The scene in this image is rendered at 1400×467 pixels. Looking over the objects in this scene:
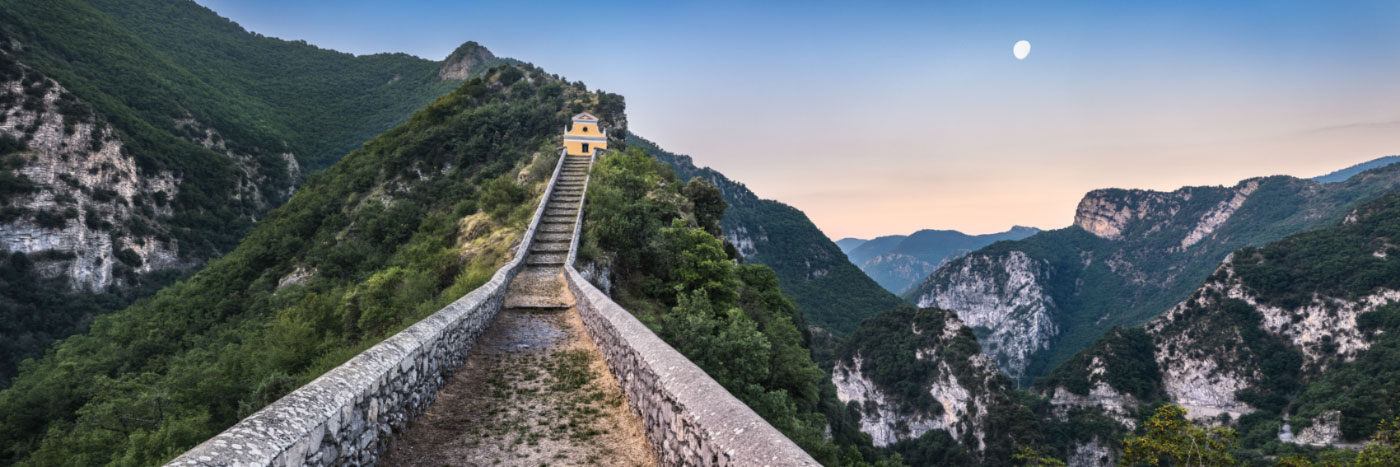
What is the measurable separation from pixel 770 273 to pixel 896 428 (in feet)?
248

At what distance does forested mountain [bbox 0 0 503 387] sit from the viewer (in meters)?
60.0

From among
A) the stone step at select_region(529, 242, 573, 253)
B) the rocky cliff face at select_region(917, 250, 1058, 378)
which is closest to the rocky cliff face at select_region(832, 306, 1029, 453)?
the stone step at select_region(529, 242, 573, 253)

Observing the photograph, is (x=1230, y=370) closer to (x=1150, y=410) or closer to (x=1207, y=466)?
(x=1150, y=410)

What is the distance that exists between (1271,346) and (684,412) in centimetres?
11987

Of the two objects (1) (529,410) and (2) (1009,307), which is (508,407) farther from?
(2) (1009,307)

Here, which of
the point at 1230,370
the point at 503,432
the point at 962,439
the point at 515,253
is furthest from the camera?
the point at 1230,370

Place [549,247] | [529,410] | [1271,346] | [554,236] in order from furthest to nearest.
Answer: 1. [1271,346]
2. [554,236]
3. [549,247]
4. [529,410]

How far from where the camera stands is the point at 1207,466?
12.7 meters

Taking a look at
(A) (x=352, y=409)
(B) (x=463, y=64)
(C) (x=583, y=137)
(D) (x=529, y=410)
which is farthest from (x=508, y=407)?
(B) (x=463, y=64)

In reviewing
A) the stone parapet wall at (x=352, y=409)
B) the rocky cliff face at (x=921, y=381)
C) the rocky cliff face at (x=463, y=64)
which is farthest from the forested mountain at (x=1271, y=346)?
the rocky cliff face at (x=463, y=64)

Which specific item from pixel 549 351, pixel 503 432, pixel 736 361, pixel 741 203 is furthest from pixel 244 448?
pixel 741 203

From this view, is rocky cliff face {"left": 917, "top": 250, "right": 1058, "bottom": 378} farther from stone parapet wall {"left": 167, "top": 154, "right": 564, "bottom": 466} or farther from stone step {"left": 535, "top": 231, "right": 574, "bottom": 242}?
stone parapet wall {"left": 167, "top": 154, "right": 564, "bottom": 466}

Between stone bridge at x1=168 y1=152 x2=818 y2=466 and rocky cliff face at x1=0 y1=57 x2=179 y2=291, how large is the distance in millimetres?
82303

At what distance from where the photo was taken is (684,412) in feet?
15.3
